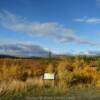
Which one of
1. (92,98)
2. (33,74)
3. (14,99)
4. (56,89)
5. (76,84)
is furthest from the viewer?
(33,74)

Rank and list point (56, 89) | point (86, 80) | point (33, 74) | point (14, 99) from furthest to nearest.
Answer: point (33, 74)
point (86, 80)
point (56, 89)
point (14, 99)

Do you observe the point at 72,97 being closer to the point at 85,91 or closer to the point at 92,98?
the point at 92,98

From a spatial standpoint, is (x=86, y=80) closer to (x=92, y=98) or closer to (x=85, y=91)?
(x=85, y=91)

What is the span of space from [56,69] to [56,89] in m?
8.37

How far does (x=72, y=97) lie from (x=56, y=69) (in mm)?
11200

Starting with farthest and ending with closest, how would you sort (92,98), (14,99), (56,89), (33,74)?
(33,74)
(56,89)
(92,98)
(14,99)

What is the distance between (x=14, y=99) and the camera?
1745 centimetres

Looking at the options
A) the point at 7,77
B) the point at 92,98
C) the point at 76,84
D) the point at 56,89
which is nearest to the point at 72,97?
the point at 92,98

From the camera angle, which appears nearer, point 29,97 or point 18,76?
point 29,97

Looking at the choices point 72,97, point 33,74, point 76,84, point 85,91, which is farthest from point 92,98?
point 33,74

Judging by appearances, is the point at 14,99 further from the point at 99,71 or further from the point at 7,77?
the point at 99,71

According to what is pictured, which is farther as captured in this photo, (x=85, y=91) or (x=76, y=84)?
(x=76, y=84)

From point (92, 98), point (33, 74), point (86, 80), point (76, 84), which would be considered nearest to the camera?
point (92, 98)

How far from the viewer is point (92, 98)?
734 inches
